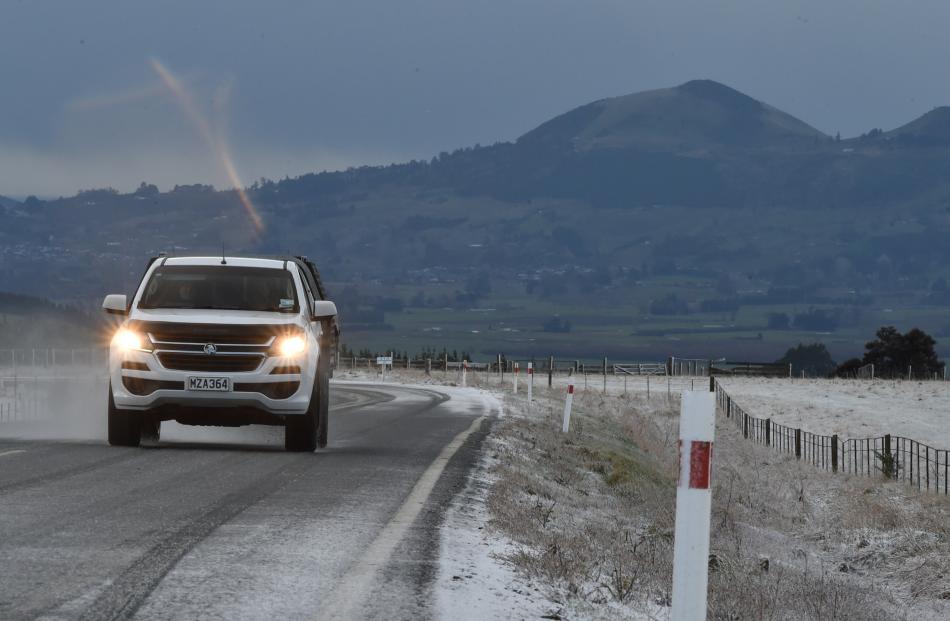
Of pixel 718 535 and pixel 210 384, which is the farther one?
pixel 718 535

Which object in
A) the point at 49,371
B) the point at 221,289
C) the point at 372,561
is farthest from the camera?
the point at 49,371

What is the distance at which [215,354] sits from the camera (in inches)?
560

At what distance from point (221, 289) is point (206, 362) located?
4.09 feet

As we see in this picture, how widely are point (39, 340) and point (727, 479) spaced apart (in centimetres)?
15912

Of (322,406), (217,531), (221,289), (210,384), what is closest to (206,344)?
(210,384)

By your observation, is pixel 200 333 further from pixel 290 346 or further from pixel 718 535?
pixel 718 535

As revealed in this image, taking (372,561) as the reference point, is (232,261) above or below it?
above

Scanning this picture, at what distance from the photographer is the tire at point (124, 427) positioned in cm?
1491

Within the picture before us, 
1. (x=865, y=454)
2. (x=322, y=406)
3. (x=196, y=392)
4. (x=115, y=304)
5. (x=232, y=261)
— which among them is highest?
(x=232, y=261)

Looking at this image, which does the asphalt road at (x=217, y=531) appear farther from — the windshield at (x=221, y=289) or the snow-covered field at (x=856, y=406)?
the snow-covered field at (x=856, y=406)

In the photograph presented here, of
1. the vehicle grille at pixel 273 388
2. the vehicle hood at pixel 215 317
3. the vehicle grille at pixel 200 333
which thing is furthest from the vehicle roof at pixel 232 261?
the vehicle grille at pixel 273 388

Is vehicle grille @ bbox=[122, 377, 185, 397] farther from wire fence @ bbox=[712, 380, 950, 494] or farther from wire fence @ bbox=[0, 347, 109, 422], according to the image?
wire fence @ bbox=[0, 347, 109, 422]

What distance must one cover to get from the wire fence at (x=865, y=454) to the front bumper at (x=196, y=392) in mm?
10592

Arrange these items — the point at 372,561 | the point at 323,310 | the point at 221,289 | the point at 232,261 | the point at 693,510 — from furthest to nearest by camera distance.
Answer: the point at 232,261 < the point at 221,289 < the point at 323,310 < the point at 372,561 < the point at 693,510
